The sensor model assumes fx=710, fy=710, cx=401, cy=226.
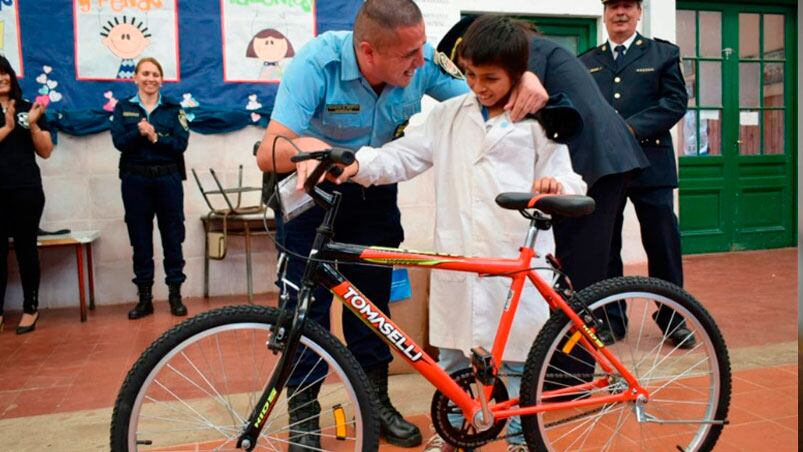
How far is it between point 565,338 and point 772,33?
21.8 ft

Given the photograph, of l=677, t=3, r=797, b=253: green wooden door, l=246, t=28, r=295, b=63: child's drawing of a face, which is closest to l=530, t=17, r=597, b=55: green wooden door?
l=677, t=3, r=797, b=253: green wooden door

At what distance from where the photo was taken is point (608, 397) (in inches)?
82.7

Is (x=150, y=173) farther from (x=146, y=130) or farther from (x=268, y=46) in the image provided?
(x=268, y=46)

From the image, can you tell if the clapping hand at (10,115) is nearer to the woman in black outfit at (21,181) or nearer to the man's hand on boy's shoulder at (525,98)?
the woman in black outfit at (21,181)

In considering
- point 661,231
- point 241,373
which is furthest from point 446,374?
point 661,231

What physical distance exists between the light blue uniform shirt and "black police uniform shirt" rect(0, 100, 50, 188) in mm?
3020

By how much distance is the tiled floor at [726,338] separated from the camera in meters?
2.80


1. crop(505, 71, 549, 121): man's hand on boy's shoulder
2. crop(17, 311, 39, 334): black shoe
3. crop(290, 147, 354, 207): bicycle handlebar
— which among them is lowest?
crop(17, 311, 39, 334): black shoe

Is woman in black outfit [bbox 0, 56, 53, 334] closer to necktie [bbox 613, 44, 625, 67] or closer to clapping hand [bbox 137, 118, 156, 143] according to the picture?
clapping hand [bbox 137, 118, 156, 143]

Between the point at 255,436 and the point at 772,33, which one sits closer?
the point at 255,436

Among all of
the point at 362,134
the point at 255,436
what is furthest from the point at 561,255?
the point at 255,436

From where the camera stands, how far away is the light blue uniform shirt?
7.70 ft

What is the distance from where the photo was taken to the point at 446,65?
8.36ft

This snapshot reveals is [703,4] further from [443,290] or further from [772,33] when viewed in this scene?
[443,290]
